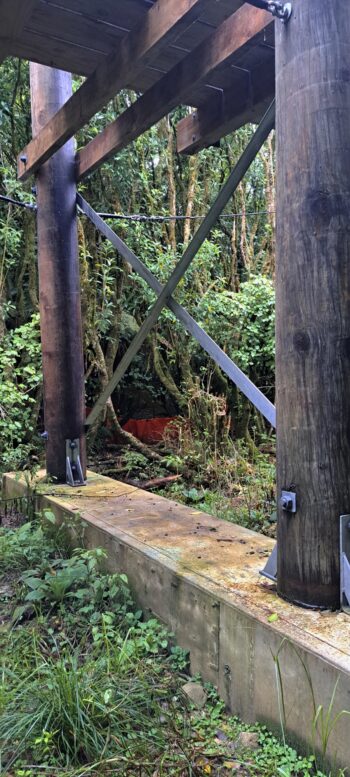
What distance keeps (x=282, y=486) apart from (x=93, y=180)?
634 centimetres

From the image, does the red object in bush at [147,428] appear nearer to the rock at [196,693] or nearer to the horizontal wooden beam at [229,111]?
the horizontal wooden beam at [229,111]

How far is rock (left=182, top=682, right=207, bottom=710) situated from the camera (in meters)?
2.11

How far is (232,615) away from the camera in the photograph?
2035 millimetres

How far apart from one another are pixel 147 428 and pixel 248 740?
6.36 m

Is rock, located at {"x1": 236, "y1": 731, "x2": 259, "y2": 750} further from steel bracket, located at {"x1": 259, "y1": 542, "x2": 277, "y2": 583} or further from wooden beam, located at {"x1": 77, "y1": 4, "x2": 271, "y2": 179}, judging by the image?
wooden beam, located at {"x1": 77, "y1": 4, "x2": 271, "y2": 179}

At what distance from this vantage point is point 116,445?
24.8 ft

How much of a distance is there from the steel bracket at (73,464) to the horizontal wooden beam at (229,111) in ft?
7.77

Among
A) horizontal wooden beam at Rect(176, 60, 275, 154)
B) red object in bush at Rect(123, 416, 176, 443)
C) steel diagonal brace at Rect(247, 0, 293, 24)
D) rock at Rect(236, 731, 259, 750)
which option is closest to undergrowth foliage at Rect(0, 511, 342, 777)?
rock at Rect(236, 731, 259, 750)

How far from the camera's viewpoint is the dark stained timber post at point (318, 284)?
1.86 metres

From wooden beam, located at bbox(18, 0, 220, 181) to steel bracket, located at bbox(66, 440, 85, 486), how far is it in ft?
7.09

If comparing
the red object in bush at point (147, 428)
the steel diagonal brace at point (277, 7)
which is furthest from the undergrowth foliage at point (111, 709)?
the red object in bush at point (147, 428)

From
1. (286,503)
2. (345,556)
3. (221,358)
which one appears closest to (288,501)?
(286,503)

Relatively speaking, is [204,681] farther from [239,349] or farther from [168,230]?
[168,230]

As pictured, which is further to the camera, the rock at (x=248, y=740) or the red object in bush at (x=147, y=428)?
the red object in bush at (x=147, y=428)
